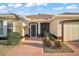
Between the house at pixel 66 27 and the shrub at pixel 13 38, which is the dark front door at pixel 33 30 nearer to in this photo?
the shrub at pixel 13 38

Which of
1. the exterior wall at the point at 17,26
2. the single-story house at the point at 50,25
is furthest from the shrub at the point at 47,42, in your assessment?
the exterior wall at the point at 17,26

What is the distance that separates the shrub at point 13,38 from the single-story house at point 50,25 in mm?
790

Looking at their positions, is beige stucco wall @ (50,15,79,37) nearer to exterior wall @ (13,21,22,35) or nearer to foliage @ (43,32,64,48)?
foliage @ (43,32,64,48)

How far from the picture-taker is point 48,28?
21.0m

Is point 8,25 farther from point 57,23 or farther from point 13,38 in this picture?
point 57,23

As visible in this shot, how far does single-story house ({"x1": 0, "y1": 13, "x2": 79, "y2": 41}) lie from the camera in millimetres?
21141

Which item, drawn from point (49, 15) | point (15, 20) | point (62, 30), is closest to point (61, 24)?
point (62, 30)

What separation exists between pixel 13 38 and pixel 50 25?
139 inches

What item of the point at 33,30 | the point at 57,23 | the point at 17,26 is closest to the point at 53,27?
the point at 57,23

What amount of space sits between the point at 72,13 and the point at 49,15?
2.06 m

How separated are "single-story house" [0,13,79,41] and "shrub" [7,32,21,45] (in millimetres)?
790

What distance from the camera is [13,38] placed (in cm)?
2158

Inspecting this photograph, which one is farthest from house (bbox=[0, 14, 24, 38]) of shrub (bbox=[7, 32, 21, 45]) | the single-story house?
shrub (bbox=[7, 32, 21, 45])

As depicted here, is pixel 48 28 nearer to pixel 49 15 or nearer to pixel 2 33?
pixel 49 15
